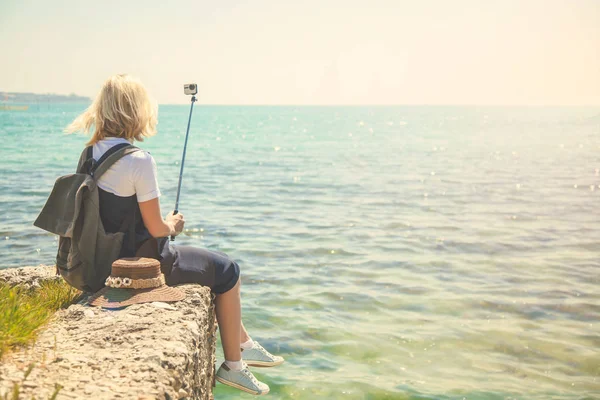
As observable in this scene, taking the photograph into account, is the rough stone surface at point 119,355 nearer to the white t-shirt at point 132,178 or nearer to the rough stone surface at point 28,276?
the white t-shirt at point 132,178

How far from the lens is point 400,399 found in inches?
224

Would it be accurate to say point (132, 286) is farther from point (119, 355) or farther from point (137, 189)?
point (119, 355)

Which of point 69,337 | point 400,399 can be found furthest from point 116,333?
point 400,399

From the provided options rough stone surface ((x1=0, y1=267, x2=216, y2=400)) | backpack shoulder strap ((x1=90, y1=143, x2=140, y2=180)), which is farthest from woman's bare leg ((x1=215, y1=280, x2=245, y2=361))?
backpack shoulder strap ((x1=90, y1=143, x2=140, y2=180))

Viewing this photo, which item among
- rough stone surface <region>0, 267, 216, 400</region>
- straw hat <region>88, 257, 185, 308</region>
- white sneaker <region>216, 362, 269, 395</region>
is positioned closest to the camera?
rough stone surface <region>0, 267, 216, 400</region>

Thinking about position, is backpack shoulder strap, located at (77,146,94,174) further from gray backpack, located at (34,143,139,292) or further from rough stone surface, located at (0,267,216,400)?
rough stone surface, located at (0,267,216,400)

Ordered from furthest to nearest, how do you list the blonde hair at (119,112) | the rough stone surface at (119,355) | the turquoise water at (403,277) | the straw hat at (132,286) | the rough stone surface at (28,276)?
the turquoise water at (403,277) → the rough stone surface at (28,276) → the blonde hair at (119,112) → the straw hat at (132,286) → the rough stone surface at (119,355)

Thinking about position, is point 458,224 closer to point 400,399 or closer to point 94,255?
A: point 400,399

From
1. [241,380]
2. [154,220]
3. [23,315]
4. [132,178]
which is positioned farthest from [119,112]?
[241,380]

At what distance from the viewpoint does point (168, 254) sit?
13.2 feet

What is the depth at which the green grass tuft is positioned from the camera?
9.95ft

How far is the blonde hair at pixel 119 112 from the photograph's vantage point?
12.4 feet

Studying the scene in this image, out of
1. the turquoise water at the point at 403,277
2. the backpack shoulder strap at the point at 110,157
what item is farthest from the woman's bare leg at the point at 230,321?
the turquoise water at the point at 403,277

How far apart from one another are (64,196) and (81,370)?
1.32 metres
